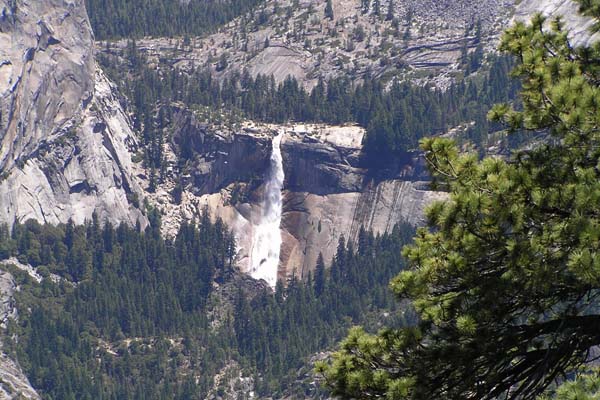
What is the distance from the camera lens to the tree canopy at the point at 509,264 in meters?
33.6

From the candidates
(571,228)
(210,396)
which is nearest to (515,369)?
(571,228)

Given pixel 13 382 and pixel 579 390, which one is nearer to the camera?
pixel 579 390

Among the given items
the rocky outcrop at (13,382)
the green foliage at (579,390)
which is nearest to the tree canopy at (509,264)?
the green foliage at (579,390)

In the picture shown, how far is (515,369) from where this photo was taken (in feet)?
116

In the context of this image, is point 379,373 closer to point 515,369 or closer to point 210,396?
point 515,369

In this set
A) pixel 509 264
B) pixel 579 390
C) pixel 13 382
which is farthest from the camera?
pixel 13 382

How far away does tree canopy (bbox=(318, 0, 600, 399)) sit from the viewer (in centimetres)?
3362

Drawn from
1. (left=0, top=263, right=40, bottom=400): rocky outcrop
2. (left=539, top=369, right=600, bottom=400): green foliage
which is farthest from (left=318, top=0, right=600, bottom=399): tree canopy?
(left=0, top=263, right=40, bottom=400): rocky outcrop

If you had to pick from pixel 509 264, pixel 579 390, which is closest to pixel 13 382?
pixel 509 264

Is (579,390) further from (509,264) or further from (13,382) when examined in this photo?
(13,382)

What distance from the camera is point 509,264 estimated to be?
34.1 metres

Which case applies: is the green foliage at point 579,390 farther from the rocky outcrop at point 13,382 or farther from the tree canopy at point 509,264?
the rocky outcrop at point 13,382

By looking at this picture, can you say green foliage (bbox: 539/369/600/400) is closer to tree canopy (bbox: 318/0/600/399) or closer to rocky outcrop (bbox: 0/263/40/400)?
tree canopy (bbox: 318/0/600/399)

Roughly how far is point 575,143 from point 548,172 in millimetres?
887
